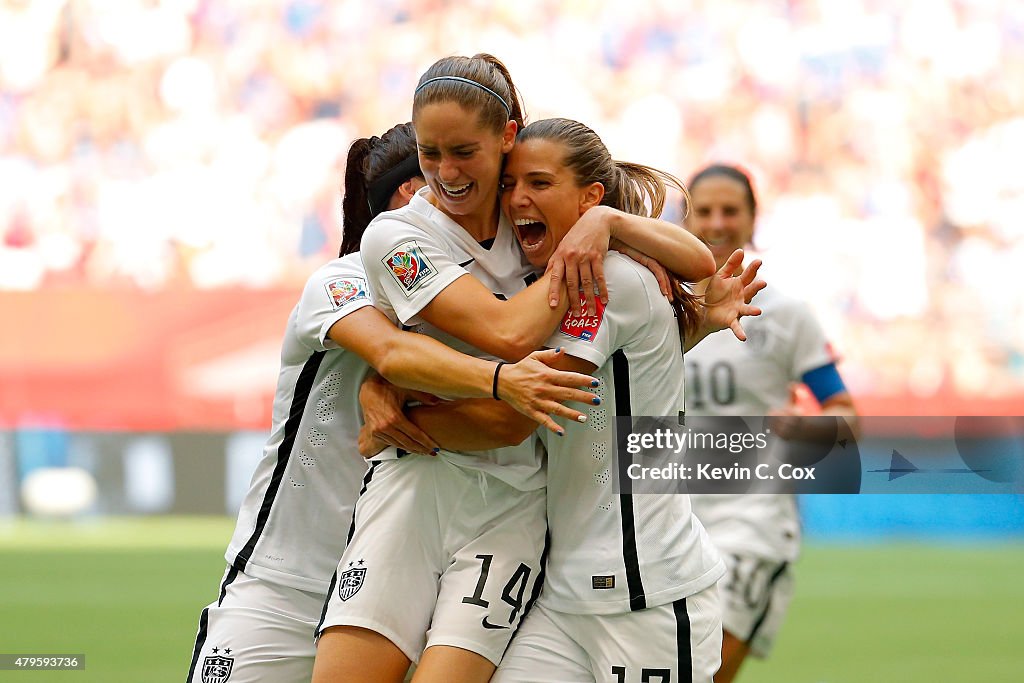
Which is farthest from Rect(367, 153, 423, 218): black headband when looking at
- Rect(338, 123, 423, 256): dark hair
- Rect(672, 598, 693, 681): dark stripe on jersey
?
Rect(672, 598, 693, 681): dark stripe on jersey

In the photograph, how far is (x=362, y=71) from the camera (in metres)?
15.6

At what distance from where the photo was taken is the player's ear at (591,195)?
329 centimetres

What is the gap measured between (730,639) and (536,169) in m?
2.58

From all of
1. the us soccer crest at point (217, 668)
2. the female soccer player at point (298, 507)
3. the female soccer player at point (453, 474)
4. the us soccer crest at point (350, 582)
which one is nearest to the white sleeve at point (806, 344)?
the female soccer player at point (453, 474)

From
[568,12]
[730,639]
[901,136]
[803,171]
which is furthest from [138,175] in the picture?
[730,639]

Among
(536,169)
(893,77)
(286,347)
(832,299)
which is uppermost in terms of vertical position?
(893,77)

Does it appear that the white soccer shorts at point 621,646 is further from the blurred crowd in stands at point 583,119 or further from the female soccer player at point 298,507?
the blurred crowd in stands at point 583,119

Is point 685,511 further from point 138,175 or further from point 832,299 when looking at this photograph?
point 138,175

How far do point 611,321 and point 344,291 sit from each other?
77cm

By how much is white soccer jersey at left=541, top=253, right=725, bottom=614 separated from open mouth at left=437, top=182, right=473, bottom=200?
41cm

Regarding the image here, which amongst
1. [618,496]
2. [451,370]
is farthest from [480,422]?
[618,496]

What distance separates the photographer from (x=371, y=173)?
12.4 feet

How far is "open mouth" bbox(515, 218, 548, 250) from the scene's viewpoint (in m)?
3.30

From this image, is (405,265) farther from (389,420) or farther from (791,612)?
(791,612)
